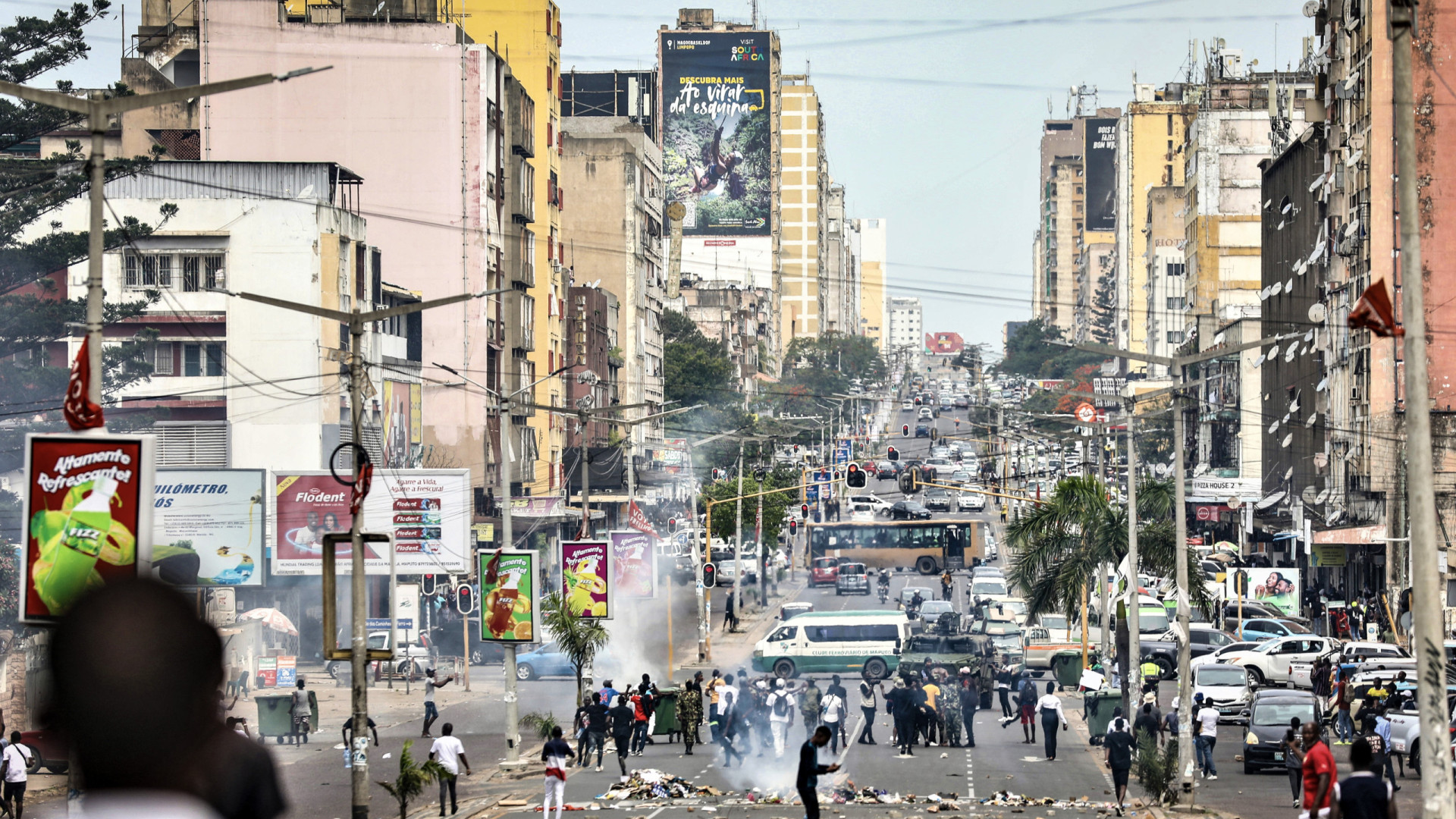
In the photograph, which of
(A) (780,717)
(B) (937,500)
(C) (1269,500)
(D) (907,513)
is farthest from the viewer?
(B) (937,500)

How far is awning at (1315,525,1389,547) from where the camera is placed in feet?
186

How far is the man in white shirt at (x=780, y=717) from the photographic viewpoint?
108 feet

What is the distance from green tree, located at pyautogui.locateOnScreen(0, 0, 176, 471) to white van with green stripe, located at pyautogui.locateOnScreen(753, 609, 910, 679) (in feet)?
71.0

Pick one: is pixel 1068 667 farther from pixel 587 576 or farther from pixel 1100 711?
pixel 587 576

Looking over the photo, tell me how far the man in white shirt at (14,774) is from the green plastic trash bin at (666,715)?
15317 mm

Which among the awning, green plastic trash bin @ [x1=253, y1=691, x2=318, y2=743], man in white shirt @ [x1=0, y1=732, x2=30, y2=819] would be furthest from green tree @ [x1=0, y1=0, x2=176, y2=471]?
the awning

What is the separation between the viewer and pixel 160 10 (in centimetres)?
6725

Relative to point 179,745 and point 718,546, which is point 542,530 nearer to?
point 718,546

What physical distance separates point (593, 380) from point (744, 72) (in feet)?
362

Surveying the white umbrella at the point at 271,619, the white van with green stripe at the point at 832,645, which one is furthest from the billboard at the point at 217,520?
the white van with green stripe at the point at 832,645

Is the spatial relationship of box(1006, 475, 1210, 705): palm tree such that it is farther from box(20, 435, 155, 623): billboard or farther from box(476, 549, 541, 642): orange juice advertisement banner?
box(20, 435, 155, 623): billboard

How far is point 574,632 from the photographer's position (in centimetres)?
3797

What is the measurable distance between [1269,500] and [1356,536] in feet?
64.1

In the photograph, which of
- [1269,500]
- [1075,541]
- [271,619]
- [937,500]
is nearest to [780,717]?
[1075,541]
